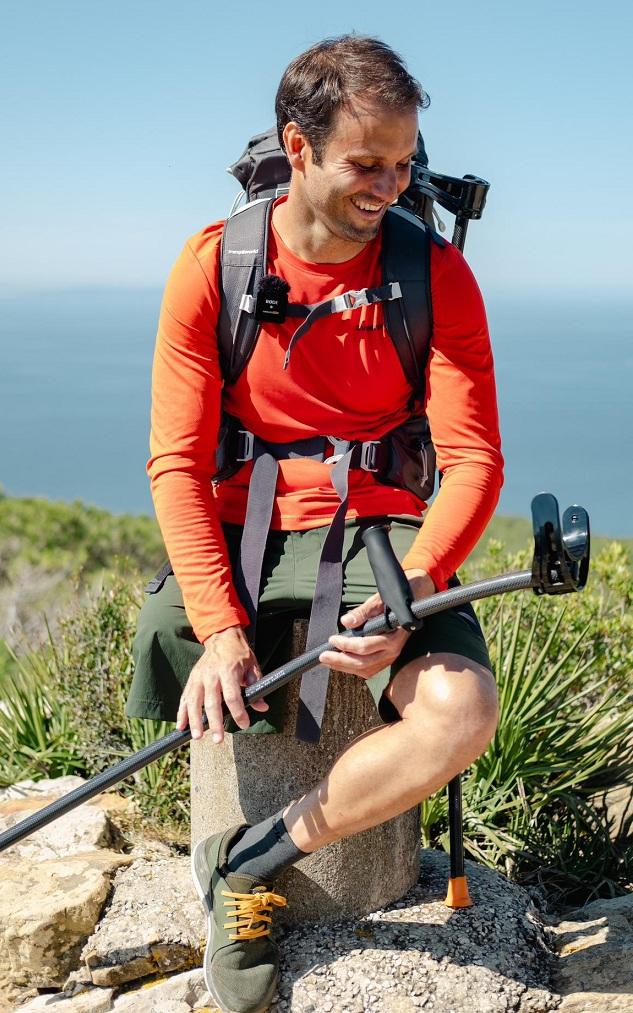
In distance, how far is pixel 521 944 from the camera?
3.26m

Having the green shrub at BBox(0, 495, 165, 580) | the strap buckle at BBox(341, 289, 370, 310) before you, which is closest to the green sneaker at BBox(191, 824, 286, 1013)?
the strap buckle at BBox(341, 289, 370, 310)

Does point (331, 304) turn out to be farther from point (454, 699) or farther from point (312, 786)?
point (312, 786)

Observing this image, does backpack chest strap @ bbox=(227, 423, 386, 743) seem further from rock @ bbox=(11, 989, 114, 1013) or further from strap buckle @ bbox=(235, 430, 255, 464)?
rock @ bbox=(11, 989, 114, 1013)

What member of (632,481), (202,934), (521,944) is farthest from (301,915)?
(632,481)

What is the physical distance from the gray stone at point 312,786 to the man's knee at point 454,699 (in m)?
0.37

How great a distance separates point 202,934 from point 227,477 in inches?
52.4

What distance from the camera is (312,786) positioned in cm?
327

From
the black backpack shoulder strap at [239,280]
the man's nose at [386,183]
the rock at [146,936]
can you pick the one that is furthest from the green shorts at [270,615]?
the man's nose at [386,183]

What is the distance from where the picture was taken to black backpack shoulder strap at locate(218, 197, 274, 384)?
10.3 ft

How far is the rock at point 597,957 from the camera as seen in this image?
3074mm

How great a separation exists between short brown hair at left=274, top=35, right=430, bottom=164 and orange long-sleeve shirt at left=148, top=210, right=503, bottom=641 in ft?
1.21

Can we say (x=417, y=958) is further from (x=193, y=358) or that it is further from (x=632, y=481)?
(x=632, y=481)

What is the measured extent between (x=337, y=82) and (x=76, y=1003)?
2618 millimetres

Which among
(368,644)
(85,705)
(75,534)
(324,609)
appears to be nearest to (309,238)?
(324,609)
